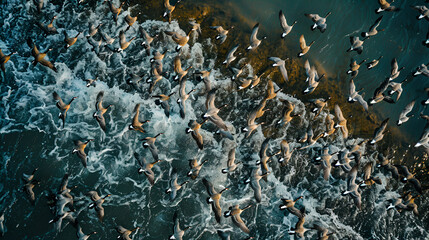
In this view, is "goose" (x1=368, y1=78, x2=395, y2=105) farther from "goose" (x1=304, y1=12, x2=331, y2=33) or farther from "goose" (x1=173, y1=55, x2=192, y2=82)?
"goose" (x1=173, y1=55, x2=192, y2=82)

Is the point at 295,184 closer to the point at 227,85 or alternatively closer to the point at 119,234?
the point at 227,85

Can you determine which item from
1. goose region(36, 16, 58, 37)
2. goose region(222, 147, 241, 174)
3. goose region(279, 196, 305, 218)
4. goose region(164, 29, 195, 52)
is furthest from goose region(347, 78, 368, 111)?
goose region(36, 16, 58, 37)

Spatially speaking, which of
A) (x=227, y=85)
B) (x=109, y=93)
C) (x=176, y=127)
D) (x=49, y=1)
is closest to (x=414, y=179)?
(x=227, y=85)

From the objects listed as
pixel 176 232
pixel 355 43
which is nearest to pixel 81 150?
pixel 176 232

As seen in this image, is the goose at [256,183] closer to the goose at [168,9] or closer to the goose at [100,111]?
the goose at [100,111]

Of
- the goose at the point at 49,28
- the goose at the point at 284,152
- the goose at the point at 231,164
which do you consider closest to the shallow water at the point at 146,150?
the goose at the point at 49,28
